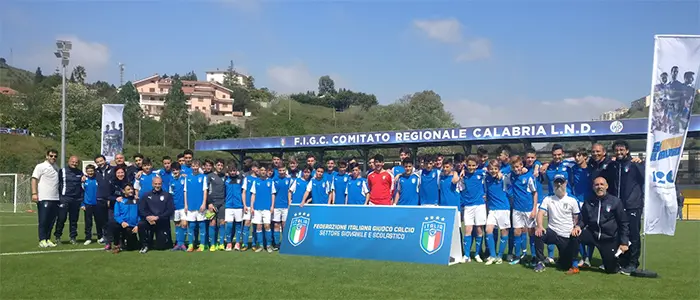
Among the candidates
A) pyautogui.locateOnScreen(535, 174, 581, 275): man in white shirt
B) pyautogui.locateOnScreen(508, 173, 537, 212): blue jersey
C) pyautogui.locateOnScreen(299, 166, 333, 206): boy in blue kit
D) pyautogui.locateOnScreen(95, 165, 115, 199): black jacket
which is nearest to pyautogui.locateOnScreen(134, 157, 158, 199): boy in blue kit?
pyautogui.locateOnScreen(95, 165, 115, 199): black jacket

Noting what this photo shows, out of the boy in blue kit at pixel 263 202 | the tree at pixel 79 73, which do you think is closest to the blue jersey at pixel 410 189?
the boy in blue kit at pixel 263 202

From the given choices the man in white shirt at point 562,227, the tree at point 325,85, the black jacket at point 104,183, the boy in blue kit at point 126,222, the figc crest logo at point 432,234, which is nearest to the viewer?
the man in white shirt at point 562,227

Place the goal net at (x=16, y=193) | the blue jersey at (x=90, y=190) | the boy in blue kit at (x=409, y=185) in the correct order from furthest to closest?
1. the goal net at (x=16, y=193)
2. the blue jersey at (x=90, y=190)
3. the boy in blue kit at (x=409, y=185)

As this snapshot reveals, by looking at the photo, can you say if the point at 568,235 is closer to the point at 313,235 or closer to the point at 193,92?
the point at 313,235

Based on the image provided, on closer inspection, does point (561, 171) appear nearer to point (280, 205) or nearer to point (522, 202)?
point (522, 202)

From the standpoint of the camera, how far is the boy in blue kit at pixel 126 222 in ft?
35.9

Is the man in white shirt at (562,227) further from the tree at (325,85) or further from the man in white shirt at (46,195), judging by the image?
the tree at (325,85)

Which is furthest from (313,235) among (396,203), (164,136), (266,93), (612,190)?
(266,93)

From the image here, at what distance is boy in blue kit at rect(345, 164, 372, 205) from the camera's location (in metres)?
11.2

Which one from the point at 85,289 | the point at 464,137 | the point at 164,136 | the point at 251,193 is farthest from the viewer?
the point at 164,136

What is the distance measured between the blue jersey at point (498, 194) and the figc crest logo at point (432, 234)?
117 cm

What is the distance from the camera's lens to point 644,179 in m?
8.54

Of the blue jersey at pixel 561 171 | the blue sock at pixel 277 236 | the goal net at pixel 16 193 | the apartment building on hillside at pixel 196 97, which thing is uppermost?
the apartment building on hillside at pixel 196 97

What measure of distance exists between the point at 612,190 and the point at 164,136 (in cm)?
6002
